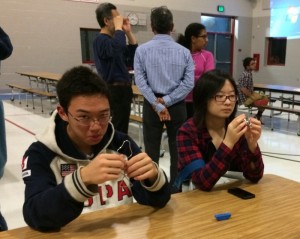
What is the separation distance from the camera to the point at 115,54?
2988 mm

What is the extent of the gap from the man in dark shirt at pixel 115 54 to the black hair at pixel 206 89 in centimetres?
139

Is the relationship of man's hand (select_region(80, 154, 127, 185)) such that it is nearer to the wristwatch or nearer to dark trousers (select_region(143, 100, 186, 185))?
dark trousers (select_region(143, 100, 186, 185))

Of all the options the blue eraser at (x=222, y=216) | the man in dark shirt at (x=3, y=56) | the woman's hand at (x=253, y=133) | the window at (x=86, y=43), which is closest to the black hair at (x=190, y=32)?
the woman's hand at (x=253, y=133)

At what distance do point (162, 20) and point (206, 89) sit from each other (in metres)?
1.13

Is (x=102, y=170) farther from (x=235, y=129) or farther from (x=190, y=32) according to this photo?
(x=190, y=32)

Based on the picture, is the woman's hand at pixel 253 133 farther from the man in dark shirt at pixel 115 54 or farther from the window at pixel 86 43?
the window at pixel 86 43

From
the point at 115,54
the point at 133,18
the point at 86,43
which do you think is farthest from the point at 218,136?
the point at 133,18

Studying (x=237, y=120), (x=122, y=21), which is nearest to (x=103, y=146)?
(x=237, y=120)

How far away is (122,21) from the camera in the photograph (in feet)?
9.83

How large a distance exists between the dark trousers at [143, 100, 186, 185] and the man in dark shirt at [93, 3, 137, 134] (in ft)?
1.24

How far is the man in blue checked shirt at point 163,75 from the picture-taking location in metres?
2.59

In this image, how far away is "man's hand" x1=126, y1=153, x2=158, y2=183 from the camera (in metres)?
1.03

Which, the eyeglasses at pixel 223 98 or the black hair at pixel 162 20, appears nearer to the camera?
the eyeglasses at pixel 223 98

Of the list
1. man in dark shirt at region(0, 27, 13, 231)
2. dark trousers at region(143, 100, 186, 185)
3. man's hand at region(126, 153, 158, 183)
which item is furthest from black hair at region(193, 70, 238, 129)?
dark trousers at region(143, 100, 186, 185)
